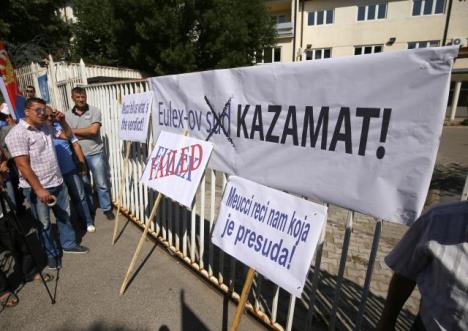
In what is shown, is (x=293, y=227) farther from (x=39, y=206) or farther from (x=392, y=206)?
(x=39, y=206)

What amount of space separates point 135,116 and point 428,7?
83.0 ft

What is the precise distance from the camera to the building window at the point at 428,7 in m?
20.7

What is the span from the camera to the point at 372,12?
2209 centimetres

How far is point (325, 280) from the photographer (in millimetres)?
3348

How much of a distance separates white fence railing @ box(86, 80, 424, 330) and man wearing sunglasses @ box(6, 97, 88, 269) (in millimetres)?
1002

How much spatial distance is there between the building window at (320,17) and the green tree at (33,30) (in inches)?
716

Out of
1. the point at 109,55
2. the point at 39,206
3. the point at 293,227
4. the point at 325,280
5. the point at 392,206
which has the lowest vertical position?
the point at 325,280

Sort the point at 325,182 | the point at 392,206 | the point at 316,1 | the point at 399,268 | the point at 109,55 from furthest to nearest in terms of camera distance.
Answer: the point at 316,1 < the point at 109,55 < the point at 325,182 < the point at 392,206 < the point at 399,268

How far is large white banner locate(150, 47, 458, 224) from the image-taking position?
144 cm

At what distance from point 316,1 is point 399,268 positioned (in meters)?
26.4

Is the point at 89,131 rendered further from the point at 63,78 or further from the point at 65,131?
the point at 63,78

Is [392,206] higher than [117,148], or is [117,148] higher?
[392,206]

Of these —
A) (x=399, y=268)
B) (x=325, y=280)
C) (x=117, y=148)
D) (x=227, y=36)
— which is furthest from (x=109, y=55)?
(x=399, y=268)

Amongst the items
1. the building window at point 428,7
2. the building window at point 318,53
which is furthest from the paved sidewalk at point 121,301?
the building window at point 428,7
